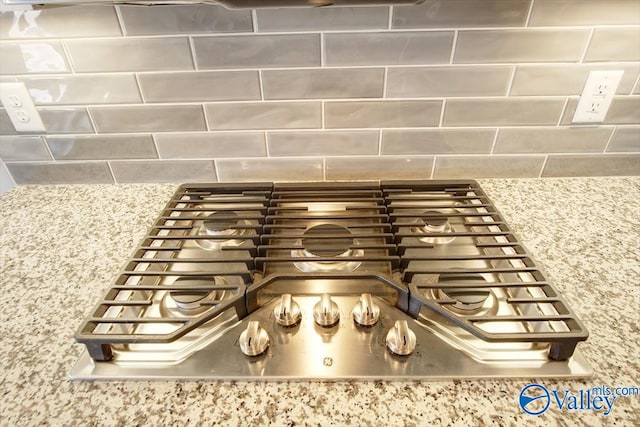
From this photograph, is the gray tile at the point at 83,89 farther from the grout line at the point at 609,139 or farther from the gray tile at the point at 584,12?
the grout line at the point at 609,139

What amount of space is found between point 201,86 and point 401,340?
645mm

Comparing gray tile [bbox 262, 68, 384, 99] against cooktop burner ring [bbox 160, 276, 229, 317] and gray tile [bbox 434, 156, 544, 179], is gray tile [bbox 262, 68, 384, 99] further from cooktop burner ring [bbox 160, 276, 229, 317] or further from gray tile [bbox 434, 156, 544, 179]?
A: cooktop burner ring [bbox 160, 276, 229, 317]

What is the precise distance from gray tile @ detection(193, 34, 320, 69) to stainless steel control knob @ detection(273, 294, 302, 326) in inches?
19.4

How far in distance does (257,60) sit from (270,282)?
1.53ft

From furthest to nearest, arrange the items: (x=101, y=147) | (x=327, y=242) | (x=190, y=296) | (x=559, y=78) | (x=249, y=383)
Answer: (x=101, y=147) → (x=559, y=78) → (x=327, y=242) → (x=190, y=296) → (x=249, y=383)

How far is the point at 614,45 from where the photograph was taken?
72 cm

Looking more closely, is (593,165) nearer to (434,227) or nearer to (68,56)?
(434,227)

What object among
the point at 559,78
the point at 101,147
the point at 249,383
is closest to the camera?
the point at 249,383

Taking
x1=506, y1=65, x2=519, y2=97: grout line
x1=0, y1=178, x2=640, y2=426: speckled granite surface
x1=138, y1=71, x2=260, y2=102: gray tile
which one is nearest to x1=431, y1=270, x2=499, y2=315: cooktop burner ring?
x1=0, y1=178, x2=640, y2=426: speckled granite surface

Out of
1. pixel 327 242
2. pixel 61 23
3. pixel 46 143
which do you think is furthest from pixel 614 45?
pixel 46 143

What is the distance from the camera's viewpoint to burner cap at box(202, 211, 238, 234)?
71 centimetres

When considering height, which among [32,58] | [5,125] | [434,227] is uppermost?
[32,58]

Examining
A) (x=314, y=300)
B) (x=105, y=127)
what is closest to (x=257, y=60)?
(x=105, y=127)

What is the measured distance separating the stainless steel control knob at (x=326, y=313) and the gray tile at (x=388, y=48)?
498mm
